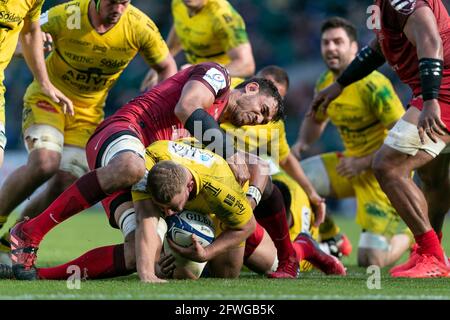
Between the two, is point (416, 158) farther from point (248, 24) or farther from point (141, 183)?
point (248, 24)

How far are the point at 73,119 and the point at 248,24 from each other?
27.1 feet

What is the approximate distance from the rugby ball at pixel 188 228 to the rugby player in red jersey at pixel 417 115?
1.23 metres

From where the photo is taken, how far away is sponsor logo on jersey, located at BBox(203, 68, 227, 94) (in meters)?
6.44

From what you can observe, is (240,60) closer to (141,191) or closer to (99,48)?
(99,48)

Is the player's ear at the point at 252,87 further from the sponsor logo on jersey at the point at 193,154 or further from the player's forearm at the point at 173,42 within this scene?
the player's forearm at the point at 173,42

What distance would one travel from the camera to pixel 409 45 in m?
6.77

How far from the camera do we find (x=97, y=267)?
622cm

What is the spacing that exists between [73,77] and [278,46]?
8.30 meters

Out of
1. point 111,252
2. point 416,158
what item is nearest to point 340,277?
point 416,158

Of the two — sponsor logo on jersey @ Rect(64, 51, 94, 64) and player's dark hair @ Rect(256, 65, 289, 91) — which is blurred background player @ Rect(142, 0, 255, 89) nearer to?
player's dark hair @ Rect(256, 65, 289, 91)

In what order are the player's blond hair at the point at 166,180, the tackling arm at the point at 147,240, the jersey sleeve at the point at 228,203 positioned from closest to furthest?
the player's blond hair at the point at 166,180, the tackling arm at the point at 147,240, the jersey sleeve at the point at 228,203

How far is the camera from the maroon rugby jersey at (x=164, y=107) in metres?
6.57

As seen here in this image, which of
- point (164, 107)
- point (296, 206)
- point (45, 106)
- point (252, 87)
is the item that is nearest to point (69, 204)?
point (164, 107)

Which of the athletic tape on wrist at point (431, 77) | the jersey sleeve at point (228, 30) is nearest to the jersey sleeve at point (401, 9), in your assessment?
the athletic tape on wrist at point (431, 77)
